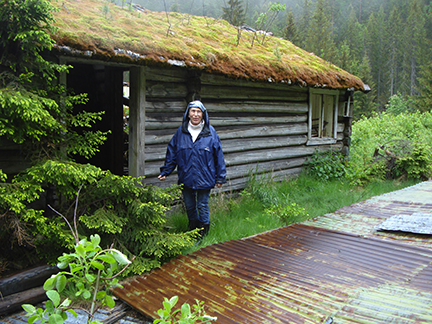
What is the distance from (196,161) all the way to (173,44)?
6.09ft

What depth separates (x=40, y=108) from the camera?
308 cm

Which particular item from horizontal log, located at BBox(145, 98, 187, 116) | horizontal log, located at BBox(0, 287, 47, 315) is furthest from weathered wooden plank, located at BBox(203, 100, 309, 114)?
horizontal log, located at BBox(0, 287, 47, 315)

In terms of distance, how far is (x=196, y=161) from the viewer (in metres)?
4.46

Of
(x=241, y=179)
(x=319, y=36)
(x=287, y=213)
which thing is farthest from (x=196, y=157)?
(x=319, y=36)

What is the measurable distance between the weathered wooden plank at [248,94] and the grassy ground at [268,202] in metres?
1.72

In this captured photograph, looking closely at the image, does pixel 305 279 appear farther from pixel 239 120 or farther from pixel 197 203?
pixel 239 120

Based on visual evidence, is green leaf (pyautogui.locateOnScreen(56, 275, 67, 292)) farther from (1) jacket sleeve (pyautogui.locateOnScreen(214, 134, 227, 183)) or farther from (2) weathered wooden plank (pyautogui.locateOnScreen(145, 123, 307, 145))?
(2) weathered wooden plank (pyautogui.locateOnScreen(145, 123, 307, 145))

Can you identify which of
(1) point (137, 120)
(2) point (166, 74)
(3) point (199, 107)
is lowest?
(1) point (137, 120)

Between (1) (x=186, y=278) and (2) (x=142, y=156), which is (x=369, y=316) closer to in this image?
(1) (x=186, y=278)

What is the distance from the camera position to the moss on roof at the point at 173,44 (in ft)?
13.5

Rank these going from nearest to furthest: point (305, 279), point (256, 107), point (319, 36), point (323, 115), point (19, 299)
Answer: point (19, 299) → point (305, 279) → point (256, 107) → point (323, 115) → point (319, 36)

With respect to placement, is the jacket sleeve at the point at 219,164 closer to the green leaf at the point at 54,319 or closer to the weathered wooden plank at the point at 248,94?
the weathered wooden plank at the point at 248,94

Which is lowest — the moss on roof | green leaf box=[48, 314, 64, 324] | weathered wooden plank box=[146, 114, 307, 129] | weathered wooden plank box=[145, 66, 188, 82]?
green leaf box=[48, 314, 64, 324]

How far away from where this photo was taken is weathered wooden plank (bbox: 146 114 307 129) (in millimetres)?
5336
